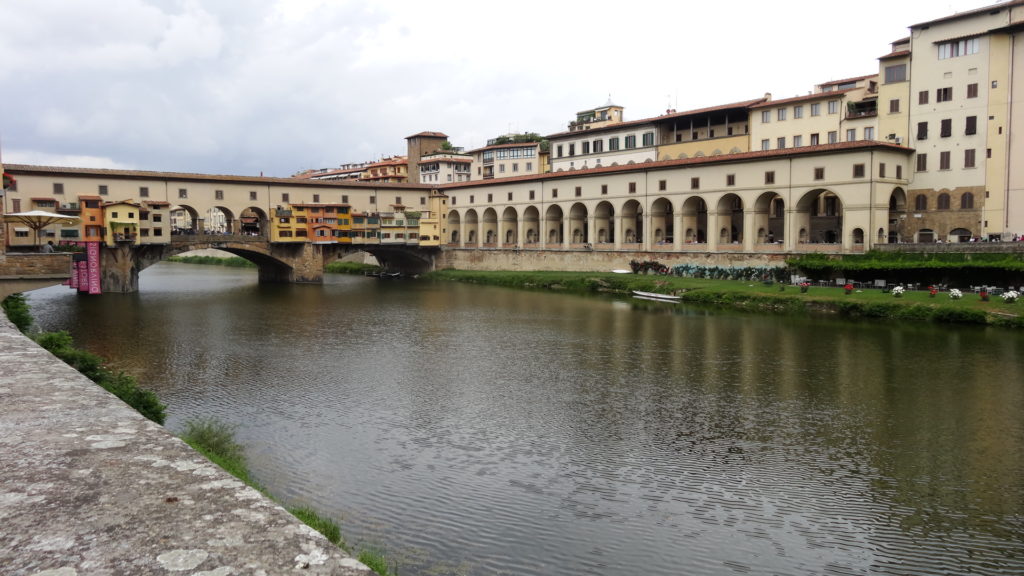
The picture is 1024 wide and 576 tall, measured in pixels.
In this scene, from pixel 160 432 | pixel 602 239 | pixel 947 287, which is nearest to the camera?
pixel 160 432

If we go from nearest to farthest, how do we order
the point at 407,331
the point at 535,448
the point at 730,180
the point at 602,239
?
1. the point at 535,448
2. the point at 407,331
3. the point at 730,180
4. the point at 602,239

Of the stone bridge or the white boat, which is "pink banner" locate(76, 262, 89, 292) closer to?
the stone bridge

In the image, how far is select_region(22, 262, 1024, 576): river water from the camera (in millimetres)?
11070

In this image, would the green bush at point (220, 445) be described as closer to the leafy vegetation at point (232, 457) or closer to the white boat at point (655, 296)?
the leafy vegetation at point (232, 457)

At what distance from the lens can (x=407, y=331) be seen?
1357 inches

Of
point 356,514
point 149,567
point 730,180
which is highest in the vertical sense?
point 730,180

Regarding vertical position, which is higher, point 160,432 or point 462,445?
point 160,432

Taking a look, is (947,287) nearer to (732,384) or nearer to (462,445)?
(732,384)

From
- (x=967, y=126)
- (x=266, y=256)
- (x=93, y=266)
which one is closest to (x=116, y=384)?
(x=93, y=266)

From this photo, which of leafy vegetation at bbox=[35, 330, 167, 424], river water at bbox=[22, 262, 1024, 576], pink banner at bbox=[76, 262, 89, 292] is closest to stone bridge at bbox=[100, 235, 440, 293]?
pink banner at bbox=[76, 262, 89, 292]

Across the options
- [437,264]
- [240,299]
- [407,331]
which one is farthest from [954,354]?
[437,264]

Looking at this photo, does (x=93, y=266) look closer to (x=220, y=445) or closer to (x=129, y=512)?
(x=220, y=445)

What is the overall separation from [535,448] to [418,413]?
4.15 m

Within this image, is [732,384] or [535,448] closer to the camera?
[535,448]
